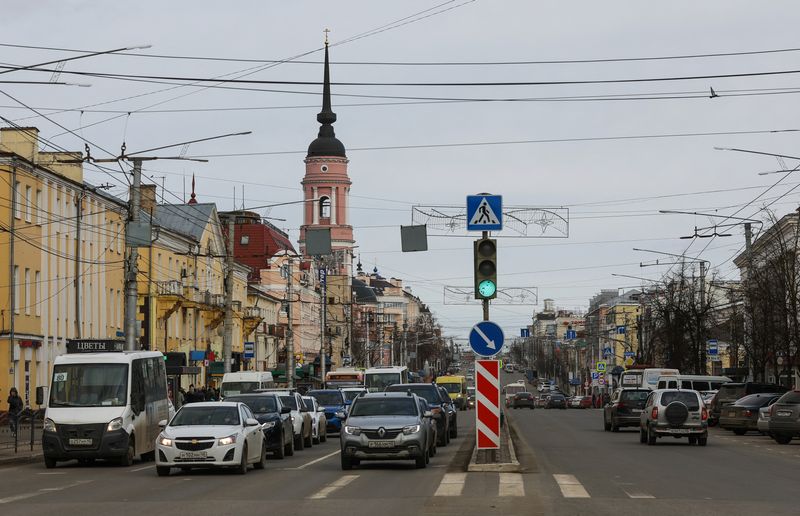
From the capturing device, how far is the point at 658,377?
6406 centimetres

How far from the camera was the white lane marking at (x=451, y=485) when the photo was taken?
19547mm

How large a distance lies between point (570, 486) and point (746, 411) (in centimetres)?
2648

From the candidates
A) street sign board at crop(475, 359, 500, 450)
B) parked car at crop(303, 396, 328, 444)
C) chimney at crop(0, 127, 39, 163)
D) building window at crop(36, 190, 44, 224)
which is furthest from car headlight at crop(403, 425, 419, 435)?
chimney at crop(0, 127, 39, 163)

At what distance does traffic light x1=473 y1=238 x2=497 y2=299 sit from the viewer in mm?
24281

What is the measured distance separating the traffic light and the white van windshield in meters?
9.44

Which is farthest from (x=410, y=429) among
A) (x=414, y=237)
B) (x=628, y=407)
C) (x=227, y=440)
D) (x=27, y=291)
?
(x=27, y=291)

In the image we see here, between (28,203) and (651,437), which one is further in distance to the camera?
(28,203)

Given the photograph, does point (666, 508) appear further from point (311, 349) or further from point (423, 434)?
point (311, 349)

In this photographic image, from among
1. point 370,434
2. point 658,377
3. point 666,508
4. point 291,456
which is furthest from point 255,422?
point 658,377

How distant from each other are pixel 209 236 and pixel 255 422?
210 feet

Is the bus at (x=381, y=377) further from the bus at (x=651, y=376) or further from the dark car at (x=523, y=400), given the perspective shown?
the dark car at (x=523, y=400)

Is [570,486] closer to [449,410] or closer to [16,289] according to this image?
[449,410]

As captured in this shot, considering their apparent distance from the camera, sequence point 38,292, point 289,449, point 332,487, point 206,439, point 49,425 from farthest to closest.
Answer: point 38,292 < point 289,449 < point 49,425 < point 206,439 < point 332,487

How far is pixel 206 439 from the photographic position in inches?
968
